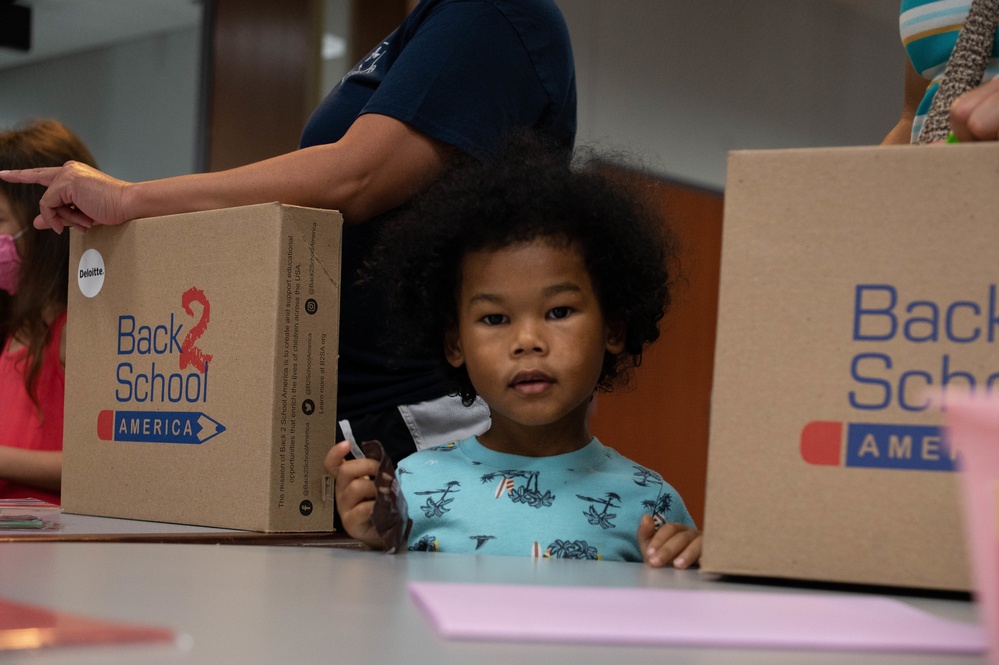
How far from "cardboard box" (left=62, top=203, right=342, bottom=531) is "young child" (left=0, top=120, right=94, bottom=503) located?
1.94 ft

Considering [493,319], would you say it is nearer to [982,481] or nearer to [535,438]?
[535,438]

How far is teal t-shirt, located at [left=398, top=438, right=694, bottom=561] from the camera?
3.61ft

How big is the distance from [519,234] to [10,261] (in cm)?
113

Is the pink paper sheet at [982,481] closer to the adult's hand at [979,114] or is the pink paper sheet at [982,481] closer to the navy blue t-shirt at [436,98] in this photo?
the adult's hand at [979,114]

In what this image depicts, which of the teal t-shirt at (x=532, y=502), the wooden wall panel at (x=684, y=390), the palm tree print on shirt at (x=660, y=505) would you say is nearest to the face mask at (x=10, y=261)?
the teal t-shirt at (x=532, y=502)

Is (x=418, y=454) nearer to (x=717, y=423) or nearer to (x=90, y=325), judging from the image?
(x=90, y=325)

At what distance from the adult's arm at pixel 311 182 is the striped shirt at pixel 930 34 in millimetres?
512

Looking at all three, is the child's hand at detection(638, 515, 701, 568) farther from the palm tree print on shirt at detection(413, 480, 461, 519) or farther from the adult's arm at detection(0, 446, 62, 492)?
the adult's arm at detection(0, 446, 62, 492)

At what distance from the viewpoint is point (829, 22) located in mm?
4996

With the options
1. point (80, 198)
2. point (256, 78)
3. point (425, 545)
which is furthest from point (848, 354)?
point (256, 78)

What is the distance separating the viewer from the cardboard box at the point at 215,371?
1077mm

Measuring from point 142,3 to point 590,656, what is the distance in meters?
3.51

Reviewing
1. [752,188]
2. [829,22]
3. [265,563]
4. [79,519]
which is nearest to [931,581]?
[752,188]

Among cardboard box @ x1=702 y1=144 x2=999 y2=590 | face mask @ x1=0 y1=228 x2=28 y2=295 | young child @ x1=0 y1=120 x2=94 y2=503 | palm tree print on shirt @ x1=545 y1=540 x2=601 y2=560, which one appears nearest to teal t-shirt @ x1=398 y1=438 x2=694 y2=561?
palm tree print on shirt @ x1=545 y1=540 x2=601 y2=560
